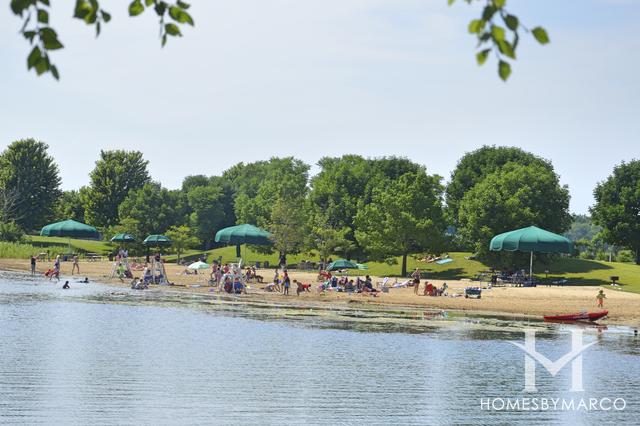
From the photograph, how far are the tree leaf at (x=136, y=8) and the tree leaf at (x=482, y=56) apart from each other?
101 inches

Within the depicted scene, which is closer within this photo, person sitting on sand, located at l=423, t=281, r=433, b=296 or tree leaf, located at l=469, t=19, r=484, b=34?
tree leaf, located at l=469, t=19, r=484, b=34

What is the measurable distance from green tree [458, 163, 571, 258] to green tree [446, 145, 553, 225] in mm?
16094

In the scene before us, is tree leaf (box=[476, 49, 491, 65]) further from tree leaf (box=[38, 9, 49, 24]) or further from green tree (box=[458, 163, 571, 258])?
green tree (box=[458, 163, 571, 258])

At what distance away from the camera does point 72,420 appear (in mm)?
20531

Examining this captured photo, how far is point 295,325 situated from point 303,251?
46994mm

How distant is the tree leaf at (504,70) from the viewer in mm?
6293

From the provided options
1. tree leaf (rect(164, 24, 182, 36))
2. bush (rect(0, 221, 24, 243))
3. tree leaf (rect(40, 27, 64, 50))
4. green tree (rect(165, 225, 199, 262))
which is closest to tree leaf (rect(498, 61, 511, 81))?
tree leaf (rect(164, 24, 182, 36))

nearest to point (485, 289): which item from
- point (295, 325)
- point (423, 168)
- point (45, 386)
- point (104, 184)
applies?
point (295, 325)

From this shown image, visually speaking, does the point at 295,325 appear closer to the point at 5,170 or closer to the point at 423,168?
the point at 423,168

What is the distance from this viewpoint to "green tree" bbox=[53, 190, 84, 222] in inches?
4979

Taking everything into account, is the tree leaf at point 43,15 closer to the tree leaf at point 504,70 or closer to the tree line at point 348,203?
the tree leaf at point 504,70

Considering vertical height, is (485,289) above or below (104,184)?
below

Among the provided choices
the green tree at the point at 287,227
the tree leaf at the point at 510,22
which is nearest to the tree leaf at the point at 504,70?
the tree leaf at the point at 510,22

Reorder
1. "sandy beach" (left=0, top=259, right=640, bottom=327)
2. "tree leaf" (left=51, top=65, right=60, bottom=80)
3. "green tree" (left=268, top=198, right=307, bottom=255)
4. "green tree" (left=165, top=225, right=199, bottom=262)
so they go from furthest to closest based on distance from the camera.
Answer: "green tree" (left=165, top=225, right=199, bottom=262) → "green tree" (left=268, top=198, right=307, bottom=255) → "sandy beach" (left=0, top=259, right=640, bottom=327) → "tree leaf" (left=51, top=65, right=60, bottom=80)
